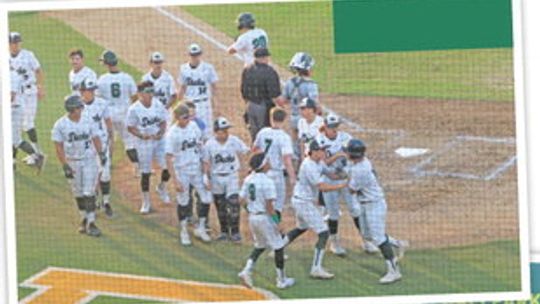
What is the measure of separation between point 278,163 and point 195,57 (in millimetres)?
1008

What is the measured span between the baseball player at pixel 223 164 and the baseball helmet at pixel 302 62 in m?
0.65

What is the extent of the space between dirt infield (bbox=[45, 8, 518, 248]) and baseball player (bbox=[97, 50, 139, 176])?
0.10 meters

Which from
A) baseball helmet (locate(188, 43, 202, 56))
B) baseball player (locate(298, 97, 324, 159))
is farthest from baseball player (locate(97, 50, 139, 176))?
baseball player (locate(298, 97, 324, 159))

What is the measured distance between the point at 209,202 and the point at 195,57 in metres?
1.05

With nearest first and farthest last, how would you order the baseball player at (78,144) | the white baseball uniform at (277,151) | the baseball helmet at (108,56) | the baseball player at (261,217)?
1. the baseball player at (261,217)
2. the white baseball uniform at (277,151)
3. the baseball player at (78,144)
4. the baseball helmet at (108,56)

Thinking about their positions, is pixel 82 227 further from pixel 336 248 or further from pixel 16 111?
pixel 336 248

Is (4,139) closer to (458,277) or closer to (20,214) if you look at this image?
(20,214)

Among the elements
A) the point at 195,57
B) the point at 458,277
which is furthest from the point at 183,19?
the point at 458,277

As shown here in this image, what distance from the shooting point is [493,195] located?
3797 cm

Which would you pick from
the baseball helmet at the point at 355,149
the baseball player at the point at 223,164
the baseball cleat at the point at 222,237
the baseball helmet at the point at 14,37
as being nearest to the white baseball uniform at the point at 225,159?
the baseball player at the point at 223,164

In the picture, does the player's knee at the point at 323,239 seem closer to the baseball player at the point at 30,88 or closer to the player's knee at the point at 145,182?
→ the player's knee at the point at 145,182

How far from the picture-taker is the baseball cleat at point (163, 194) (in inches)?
1500

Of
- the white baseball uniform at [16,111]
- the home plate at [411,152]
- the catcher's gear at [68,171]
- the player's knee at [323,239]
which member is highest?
the white baseball uniform at [16,111]

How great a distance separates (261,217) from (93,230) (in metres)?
1.33
